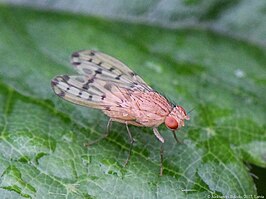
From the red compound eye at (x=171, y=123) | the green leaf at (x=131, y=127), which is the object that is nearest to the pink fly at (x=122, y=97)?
the red compound eye at (x=171, y=123)

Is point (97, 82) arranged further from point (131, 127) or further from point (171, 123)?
point (171, 123)

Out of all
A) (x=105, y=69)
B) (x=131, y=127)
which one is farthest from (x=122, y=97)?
(x=105, y=69)

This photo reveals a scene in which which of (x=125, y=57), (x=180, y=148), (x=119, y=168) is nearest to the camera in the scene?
(x=119, y=168)

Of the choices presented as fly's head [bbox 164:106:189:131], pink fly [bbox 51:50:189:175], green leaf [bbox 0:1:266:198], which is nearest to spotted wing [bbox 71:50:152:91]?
pink fly [bbox 51:50:189:175]

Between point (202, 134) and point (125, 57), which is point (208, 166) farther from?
point (125, 57)

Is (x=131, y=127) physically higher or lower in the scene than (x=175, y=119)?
lower

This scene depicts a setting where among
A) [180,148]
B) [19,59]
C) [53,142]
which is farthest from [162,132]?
[19,59]
